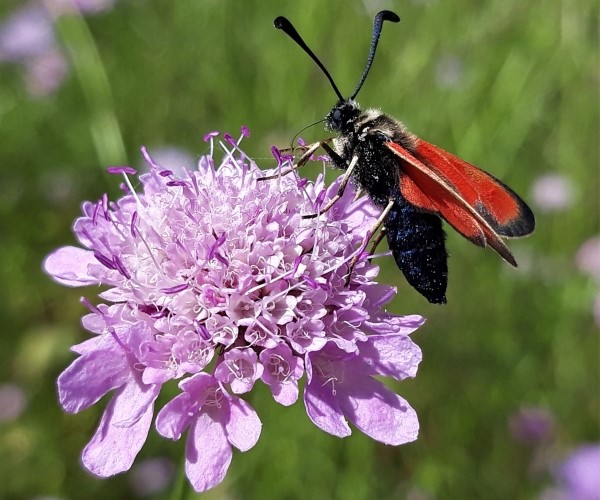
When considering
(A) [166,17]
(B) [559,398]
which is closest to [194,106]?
(A) [166,17]

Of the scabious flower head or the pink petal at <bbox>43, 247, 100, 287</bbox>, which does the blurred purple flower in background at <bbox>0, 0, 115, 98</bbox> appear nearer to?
the pink petal at <bbox>43, 247, 100, 287</bbox>

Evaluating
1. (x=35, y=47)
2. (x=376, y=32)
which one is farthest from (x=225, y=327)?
(x=35, y=47)

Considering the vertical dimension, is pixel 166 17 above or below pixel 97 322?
above

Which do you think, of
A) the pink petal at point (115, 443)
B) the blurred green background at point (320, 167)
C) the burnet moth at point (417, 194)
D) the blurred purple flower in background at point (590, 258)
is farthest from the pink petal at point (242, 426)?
the blurred purple flower in background at point (590, 258)

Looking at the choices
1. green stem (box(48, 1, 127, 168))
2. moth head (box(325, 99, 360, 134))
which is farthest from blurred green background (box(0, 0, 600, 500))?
moth head (box(325, 99, 360, 134))

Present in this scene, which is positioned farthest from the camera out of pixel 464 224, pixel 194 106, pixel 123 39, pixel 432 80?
pixel 123 39

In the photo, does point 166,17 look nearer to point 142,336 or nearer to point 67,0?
point 67,0

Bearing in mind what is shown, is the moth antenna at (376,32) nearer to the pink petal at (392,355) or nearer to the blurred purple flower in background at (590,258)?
the pink petal at (392,355)
